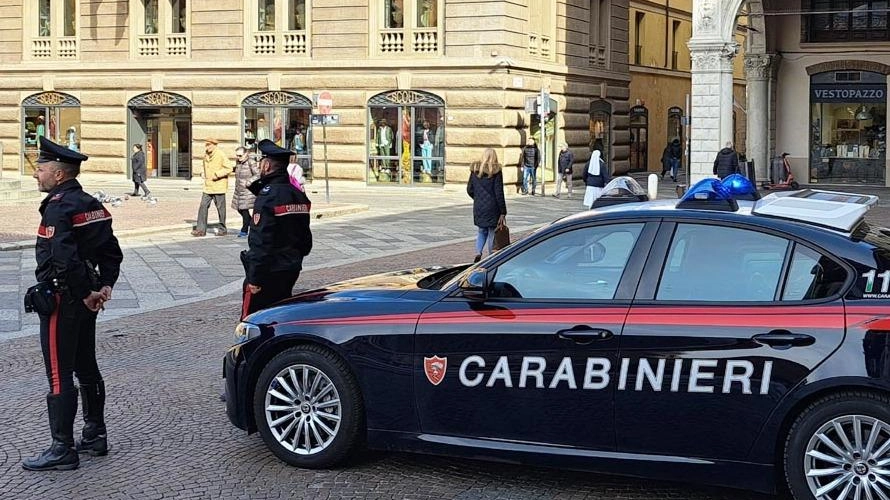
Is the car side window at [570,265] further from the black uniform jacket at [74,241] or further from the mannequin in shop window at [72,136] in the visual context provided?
the mannequin in shop window at [72,136]

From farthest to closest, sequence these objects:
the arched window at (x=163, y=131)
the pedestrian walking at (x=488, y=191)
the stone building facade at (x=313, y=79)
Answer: the arched window at (x=163, y=131), the stone building facade at (x=313, y=79), the pedestrian walking at (x=488, y=191)

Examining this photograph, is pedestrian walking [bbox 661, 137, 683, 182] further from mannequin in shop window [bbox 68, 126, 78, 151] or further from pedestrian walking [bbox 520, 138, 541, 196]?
mannequin in shop window [bbox 68, 126, 78, 151]

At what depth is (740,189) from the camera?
6.99m

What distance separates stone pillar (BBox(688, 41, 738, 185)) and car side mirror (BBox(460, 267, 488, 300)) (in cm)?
2404

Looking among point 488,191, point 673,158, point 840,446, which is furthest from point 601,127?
point 840,446

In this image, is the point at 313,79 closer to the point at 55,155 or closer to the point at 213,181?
the point at 213,181

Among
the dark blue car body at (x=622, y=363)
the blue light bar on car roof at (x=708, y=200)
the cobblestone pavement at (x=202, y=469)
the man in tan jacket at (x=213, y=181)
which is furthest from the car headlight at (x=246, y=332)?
the man in tan jacket at (x=213, y=181)

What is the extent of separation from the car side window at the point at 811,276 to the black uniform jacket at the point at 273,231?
3.27 m

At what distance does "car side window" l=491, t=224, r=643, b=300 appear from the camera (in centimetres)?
582

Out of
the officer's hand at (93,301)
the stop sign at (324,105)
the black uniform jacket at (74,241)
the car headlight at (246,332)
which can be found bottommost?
the car headlight at (246,332)

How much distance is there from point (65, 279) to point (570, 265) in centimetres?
257

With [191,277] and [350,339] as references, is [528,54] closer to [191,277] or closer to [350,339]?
[191,277]

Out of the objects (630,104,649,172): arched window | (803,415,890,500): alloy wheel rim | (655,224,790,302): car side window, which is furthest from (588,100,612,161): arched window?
(803,415,890,500): alloy wheel rim

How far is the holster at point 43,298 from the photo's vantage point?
6223 mm
